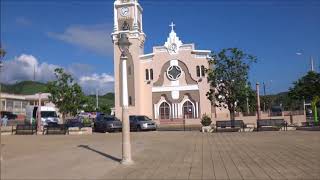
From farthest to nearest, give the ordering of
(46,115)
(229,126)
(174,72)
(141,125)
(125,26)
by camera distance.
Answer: (125,26)
(174,72)
(46,115)
(141,125)
(229,126)

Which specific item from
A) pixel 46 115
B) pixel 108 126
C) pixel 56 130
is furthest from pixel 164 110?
pixel 56 130

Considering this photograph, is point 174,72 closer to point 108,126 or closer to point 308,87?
point 308,87

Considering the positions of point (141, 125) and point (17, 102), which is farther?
point (17, 102)

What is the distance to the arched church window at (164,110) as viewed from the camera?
65.9 m

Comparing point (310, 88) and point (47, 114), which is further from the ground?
point (310, 88)

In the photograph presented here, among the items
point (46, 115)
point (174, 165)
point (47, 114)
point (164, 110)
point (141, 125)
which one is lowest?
point (174, 165)

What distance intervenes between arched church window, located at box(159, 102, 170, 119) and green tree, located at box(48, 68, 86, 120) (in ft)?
62.2

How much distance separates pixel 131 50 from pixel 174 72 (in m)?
7.57

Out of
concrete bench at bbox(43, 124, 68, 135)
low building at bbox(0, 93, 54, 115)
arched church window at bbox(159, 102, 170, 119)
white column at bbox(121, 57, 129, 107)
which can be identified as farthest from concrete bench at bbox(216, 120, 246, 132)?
low building at bbox(0, 93, 54, 115)

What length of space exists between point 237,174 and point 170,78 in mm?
55432

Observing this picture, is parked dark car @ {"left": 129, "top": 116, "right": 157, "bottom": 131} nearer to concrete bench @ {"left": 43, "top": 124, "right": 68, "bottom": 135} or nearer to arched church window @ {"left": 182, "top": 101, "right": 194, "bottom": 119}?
concrete bench @ {"left": 43, "top": 124, "right": 68, "bottom": 135}

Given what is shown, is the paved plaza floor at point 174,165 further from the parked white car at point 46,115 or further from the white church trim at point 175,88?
the white church trim at point 175,88

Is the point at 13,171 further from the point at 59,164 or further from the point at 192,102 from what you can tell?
the point at 192,102

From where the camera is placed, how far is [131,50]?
65438 millimetres
